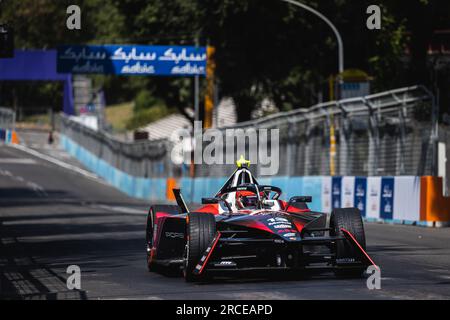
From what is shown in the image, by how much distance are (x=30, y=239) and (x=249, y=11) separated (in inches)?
1134

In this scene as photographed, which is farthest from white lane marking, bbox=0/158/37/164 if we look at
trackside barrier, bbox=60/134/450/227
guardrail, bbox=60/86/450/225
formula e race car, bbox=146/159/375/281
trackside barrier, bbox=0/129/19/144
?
formula e race car, bbox=146/159/375/281

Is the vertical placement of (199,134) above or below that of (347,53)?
below

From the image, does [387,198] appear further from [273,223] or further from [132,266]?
[273,223]

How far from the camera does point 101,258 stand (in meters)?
16.3

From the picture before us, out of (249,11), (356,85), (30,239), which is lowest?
(30,239)

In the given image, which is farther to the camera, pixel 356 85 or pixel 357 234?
pixel 356 85

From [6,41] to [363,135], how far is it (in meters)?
12.3

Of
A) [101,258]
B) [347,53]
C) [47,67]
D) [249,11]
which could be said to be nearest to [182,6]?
[249,11]

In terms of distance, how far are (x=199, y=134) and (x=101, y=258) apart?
28754 millimetres

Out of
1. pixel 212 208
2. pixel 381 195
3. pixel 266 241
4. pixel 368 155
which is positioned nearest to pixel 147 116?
pixel 368 155

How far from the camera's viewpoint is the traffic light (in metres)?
19.8
